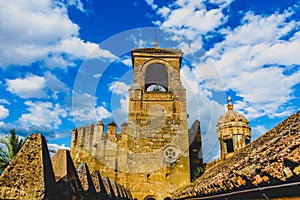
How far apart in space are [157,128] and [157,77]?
421 cm

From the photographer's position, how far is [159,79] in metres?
18.8

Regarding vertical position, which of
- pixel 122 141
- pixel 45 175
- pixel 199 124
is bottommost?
pixel 45 175

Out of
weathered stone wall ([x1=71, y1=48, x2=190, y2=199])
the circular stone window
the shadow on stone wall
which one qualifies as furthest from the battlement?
the shadow on stone wall

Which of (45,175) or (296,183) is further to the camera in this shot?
(45,175)

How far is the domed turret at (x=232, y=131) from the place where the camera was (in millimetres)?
14680

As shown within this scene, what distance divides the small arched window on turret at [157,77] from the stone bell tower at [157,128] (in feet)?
0.23

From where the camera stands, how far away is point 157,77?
744 inches

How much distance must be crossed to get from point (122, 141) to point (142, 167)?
93.2 inches

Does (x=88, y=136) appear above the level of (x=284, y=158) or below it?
above

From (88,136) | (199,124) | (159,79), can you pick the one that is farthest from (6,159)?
(199,124)

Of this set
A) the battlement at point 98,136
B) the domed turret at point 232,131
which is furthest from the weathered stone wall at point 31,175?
the battlement at point 98,136

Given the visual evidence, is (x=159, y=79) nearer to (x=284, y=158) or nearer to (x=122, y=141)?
(x=122, y=141)

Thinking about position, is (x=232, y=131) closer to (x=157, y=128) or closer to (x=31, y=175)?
(x=157, y=128)

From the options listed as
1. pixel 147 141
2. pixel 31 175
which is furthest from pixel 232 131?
pixel 31 175
